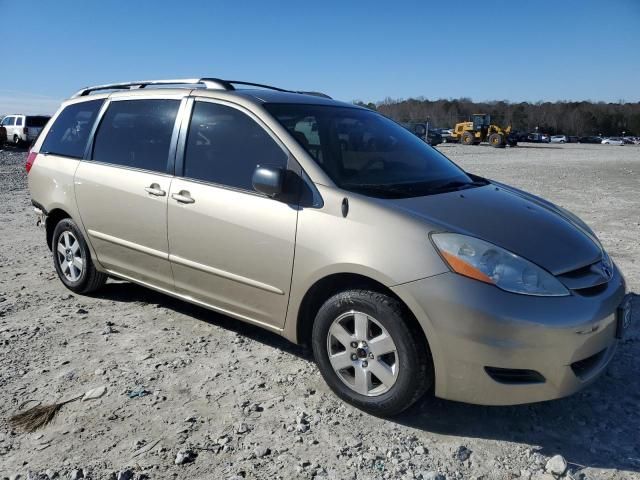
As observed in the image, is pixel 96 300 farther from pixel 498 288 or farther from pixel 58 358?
pixel 498 288

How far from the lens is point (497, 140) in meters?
39.3

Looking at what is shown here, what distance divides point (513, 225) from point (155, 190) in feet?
7.75

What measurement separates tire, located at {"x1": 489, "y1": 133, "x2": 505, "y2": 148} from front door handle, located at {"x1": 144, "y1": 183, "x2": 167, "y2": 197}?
38.5 metres

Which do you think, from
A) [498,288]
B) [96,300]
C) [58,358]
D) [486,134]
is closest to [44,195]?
[96,300]

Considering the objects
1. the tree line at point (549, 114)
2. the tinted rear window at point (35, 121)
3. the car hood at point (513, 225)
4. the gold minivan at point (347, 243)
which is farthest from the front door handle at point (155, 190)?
the tree line at point (549, 114)

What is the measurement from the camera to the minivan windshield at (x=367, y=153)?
10.7ft

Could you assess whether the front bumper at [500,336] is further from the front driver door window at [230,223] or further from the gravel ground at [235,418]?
the front driver door window at [230,223]

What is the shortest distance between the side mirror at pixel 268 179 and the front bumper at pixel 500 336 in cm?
90

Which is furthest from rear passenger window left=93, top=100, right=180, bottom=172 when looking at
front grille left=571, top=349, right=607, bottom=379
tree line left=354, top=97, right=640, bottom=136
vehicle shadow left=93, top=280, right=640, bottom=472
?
tree line left=354, top=97, right=640, bottom=136

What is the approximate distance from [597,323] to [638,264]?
144 inches

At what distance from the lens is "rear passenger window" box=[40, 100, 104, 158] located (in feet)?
15.1

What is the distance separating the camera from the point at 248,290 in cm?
337

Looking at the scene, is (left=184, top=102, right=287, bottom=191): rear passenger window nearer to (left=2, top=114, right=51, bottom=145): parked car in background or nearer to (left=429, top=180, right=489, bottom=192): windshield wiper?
(left=429, top=180, right=489, bottom=192): windshield wiper

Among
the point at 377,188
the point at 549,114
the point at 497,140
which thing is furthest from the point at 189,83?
the point at 549,114
